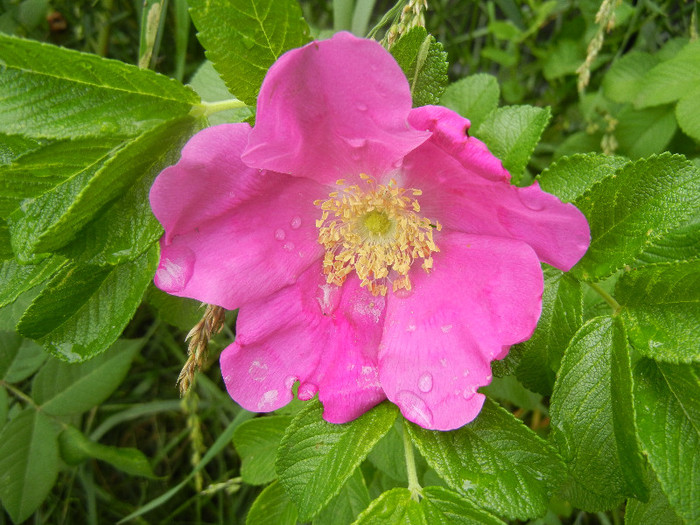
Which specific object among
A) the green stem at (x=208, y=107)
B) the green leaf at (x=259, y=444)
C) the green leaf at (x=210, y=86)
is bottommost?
the green leaf at (x=259, y=444)

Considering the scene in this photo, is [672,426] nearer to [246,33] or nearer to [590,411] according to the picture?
[590,411]

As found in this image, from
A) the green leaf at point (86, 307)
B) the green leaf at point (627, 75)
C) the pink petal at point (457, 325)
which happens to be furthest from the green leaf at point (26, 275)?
the green leaf at point (627, 75)

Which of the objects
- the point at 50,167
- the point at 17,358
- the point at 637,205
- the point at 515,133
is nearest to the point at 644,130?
the point at 515,133

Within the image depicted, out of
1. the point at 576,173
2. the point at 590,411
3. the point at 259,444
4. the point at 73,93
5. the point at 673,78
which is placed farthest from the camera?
the point at 673,78

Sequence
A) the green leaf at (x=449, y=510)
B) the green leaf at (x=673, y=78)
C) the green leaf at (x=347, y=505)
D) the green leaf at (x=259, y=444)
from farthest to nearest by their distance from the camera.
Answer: the green leaf at (x=673, y=78) → the green leaf at (x=259, y=444) → the green leaf at (x=347, y=505) → the green leaf at (x=449, y=510)

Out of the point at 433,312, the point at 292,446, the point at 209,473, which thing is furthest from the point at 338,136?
the point at 209,473

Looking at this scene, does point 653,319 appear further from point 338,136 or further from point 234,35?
point 234,35

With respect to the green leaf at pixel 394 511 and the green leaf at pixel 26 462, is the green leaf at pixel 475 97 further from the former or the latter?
the green leaf at pixel 26 462
